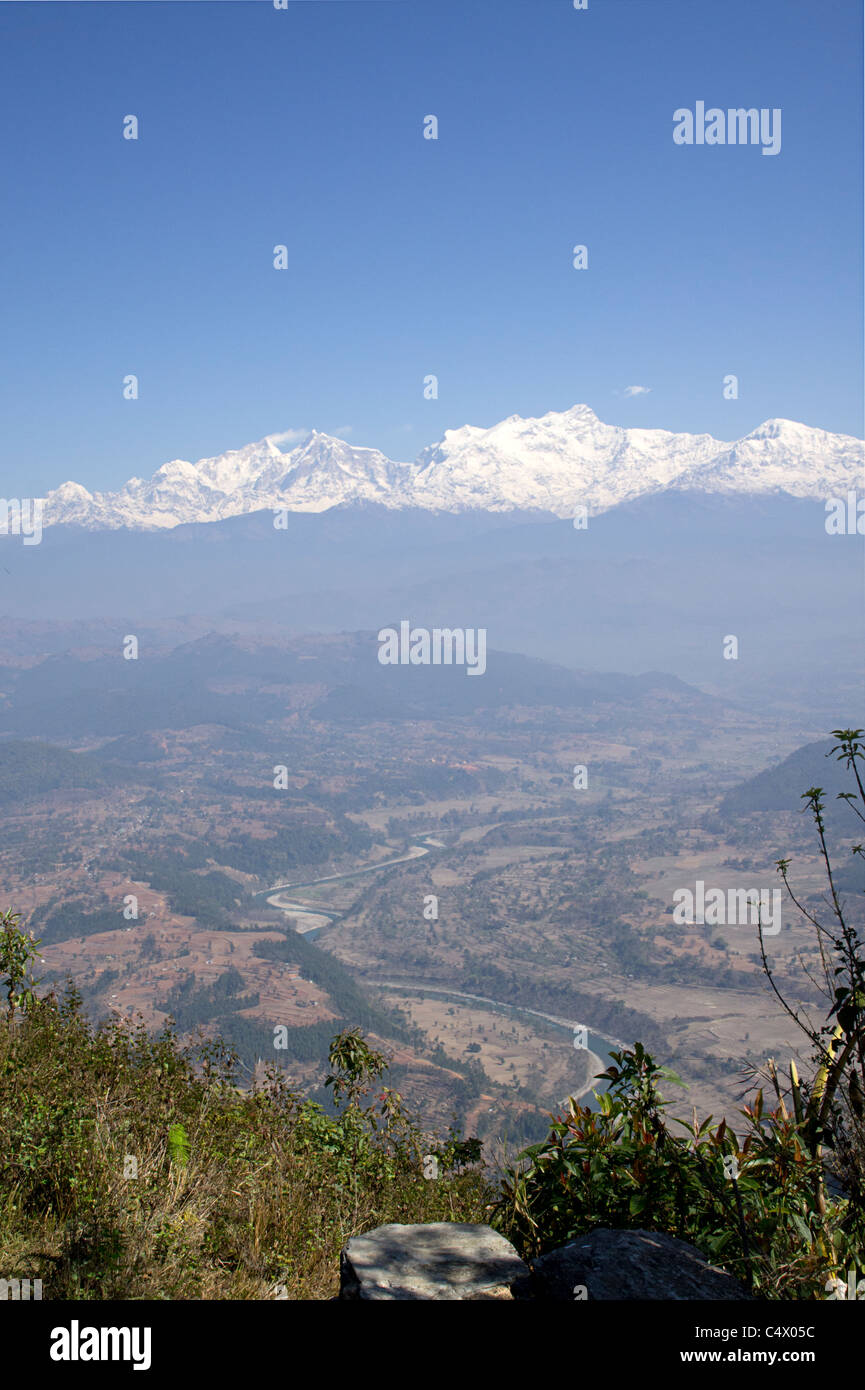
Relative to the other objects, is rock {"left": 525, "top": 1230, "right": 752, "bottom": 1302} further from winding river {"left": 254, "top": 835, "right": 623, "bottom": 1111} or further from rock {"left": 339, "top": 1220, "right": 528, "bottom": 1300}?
winding river {"left": 254, "top": 835, "right": 623, "bottom": 1111}

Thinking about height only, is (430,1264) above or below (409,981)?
above

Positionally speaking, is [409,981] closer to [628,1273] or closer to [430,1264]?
[430,1264]

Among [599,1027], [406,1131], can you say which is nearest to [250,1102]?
[406,1131]

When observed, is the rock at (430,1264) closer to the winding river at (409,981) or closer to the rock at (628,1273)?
the rock at (628,1273)

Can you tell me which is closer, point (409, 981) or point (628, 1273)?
point (628, 1273)

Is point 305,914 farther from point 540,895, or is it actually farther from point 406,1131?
point 406,1131

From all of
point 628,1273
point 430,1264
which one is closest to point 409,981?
point 430,1264

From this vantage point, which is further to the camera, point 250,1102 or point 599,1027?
point 599,1027
